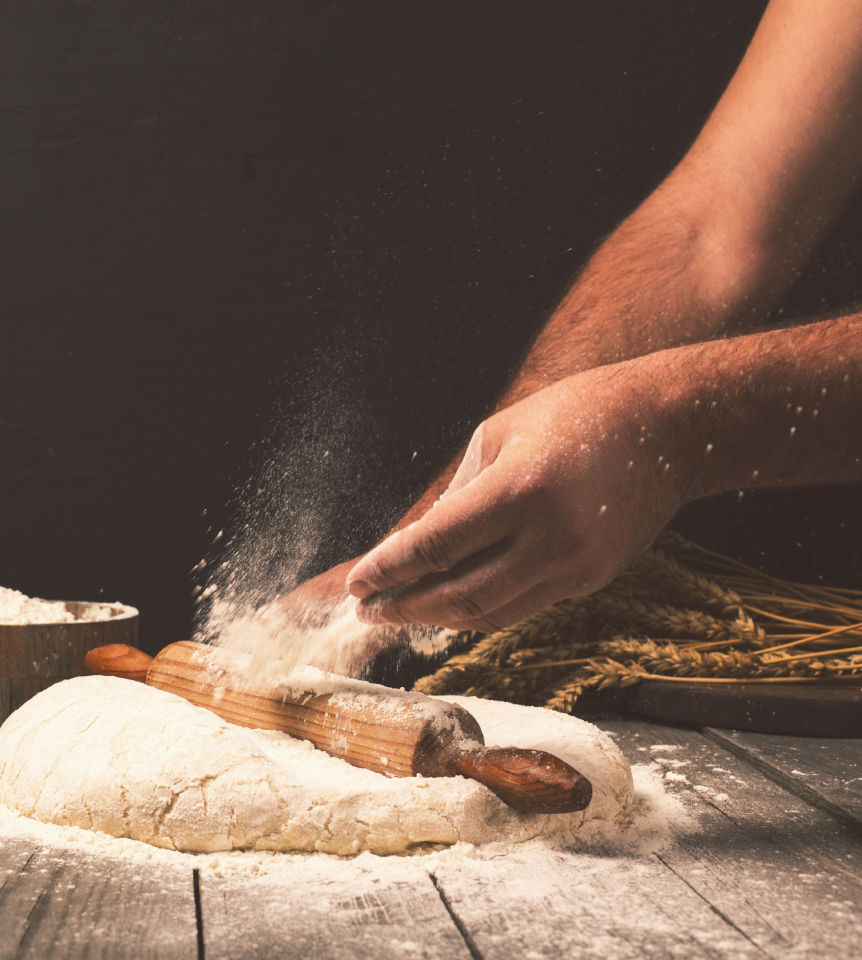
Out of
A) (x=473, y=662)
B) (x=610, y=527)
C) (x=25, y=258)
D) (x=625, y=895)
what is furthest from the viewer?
(x=25, y=258)

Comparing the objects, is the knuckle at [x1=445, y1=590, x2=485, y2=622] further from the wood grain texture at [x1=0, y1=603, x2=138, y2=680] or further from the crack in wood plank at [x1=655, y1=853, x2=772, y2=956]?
the wood grain texture at [x1=0, y1=603, x2=138, y2=680]

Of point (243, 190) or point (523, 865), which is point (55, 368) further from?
point (523, 865)

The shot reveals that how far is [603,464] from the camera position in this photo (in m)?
0.81

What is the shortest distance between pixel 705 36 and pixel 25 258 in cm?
153

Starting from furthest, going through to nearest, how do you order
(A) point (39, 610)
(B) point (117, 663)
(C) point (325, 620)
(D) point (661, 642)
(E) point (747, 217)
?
(E) point (747, 217) → (D) point (661, 642) → (A) point (39, 610) → (B) point (117, 663) → (C) point (325, 620)

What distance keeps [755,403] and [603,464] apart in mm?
215

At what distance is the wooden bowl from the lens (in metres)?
1.06

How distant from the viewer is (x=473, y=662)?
1397 millimetres

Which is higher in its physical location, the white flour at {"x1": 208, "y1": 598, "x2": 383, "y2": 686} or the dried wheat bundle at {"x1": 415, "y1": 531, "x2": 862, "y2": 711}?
the white flour at {"x1": 208, "y1": 598, "x2": 383, "y2": 686}

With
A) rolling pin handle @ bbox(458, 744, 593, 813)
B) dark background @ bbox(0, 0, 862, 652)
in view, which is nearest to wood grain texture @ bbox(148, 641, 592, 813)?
rolling pin handle @ bbox(458, 744, 593, 813)

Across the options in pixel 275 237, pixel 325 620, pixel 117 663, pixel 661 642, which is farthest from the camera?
pixel 275 237

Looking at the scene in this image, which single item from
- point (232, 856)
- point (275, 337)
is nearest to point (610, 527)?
point (232, 856)

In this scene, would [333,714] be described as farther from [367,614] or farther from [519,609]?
[519,609]

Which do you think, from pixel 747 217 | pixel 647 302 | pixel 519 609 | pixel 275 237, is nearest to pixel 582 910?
pixel 519 609
